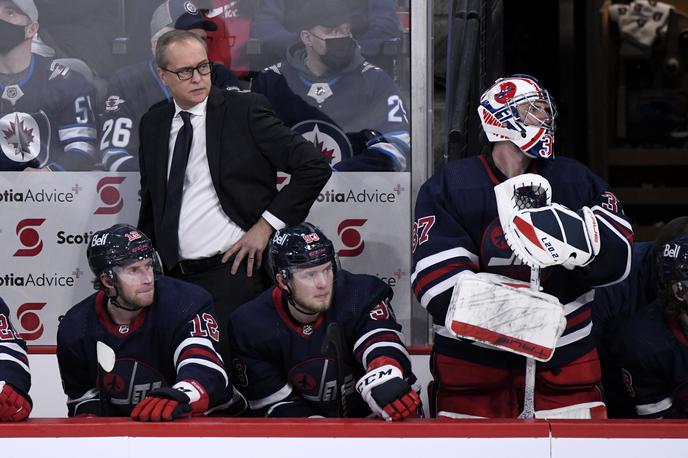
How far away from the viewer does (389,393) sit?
278 cm

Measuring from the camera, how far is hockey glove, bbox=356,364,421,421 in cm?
272

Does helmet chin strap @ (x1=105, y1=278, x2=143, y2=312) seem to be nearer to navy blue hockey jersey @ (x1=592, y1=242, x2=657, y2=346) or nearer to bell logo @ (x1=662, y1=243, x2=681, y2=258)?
navy blue hockey jersey @ (x1=592, y1=242, x2=657, y2=346)

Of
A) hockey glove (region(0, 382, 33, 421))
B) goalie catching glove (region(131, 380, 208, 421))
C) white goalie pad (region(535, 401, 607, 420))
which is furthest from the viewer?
white goalie pad (region(535, 401, 607, 420))

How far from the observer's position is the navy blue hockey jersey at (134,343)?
3.21 metres

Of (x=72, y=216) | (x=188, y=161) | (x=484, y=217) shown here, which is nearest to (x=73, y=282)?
(x=72, y=216)

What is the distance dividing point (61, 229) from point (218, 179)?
2.70ft

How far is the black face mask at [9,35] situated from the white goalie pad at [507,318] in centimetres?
219

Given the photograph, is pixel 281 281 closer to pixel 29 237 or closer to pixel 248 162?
pixel 248 162

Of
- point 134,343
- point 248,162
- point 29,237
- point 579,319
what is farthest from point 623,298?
point 29,237

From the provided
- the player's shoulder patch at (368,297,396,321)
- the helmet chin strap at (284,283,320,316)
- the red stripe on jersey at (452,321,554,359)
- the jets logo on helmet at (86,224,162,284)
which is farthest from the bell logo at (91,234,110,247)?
the red stripe on jersey at (452,321,554,359)

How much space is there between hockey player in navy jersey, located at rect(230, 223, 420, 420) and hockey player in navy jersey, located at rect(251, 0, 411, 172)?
36.9 inches

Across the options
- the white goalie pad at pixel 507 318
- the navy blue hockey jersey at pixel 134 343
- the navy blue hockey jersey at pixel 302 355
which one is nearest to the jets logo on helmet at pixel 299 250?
the navy blue hockey jersey at pixel 302 355

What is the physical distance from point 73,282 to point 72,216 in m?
0.23
